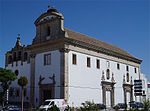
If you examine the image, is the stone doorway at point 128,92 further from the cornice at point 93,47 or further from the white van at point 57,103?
the white van at point 57,103

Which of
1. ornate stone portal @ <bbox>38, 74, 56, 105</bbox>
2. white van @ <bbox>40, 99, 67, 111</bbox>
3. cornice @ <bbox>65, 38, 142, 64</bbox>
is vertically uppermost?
cornice @ <bbox>65, 38, 142, 64</bbox>

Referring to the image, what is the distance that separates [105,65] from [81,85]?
8.20m

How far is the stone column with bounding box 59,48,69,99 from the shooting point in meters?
31.5

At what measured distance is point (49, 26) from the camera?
117ft

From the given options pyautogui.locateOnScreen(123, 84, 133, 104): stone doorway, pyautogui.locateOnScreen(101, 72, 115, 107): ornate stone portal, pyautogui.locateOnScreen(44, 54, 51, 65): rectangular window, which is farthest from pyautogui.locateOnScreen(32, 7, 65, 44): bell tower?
pyautogui.locateOnScreen(123, 84, 133, 104): stone doorway

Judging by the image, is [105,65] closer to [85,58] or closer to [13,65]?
[85,58]

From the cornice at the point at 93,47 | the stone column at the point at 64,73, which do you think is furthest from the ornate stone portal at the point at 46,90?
the cornice at the point at 93,47

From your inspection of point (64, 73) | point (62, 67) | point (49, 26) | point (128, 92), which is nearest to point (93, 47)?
point (62, 67)

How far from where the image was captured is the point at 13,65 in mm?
42656

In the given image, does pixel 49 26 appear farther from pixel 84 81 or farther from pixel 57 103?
pixel 57 103

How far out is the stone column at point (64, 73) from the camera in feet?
103

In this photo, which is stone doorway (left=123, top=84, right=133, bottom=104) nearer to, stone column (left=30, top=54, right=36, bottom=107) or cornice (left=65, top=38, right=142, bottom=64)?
cornice (left=65, top=38, right=142, bottom=64)

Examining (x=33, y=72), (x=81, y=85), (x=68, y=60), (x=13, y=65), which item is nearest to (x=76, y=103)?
(x=81, y=85)

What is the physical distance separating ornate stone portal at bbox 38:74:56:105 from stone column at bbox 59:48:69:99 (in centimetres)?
168
